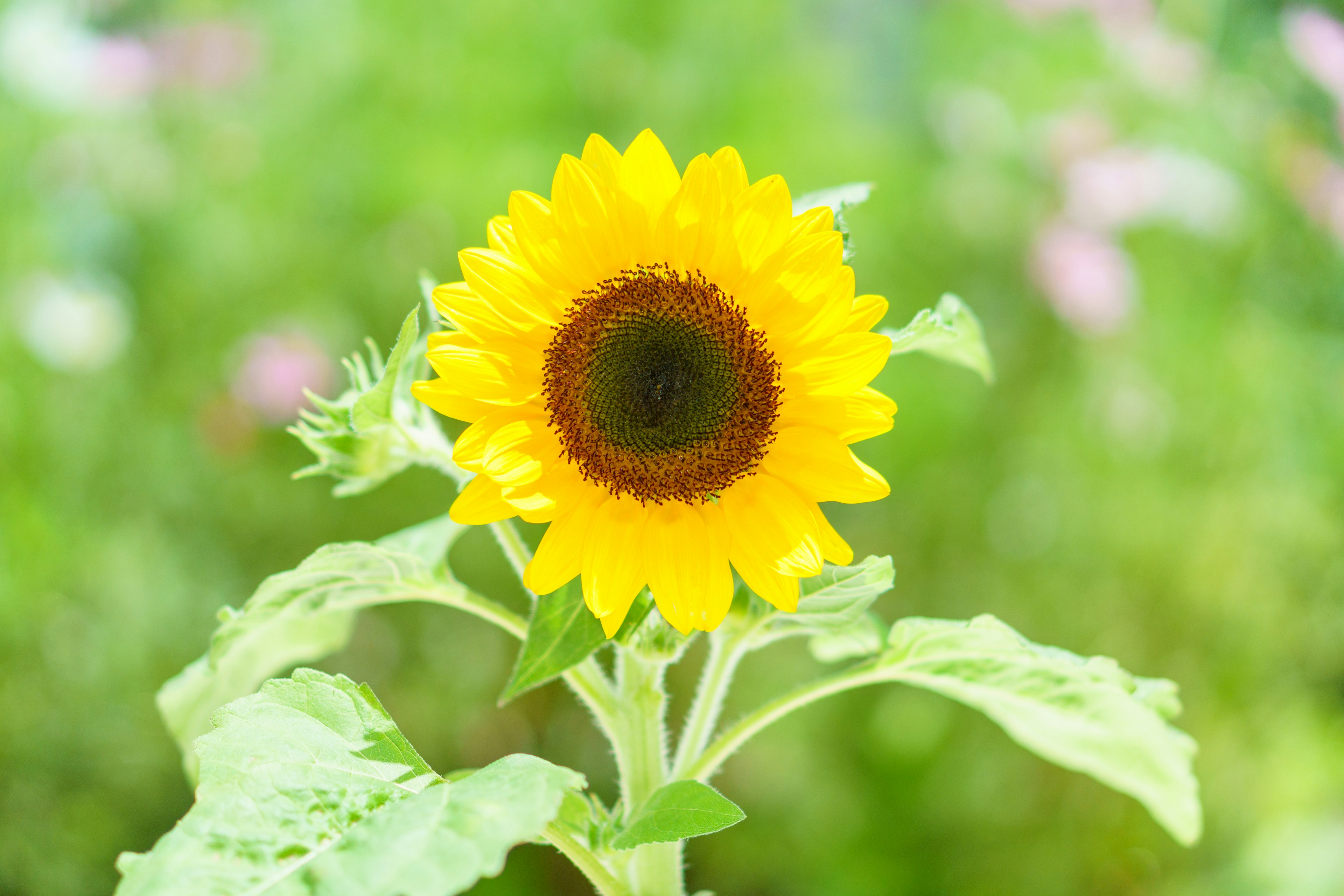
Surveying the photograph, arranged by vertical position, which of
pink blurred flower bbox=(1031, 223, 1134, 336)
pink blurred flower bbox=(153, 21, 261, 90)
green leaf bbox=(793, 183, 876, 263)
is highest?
pink blurred flower bbox=(153, 21, 261, 90)

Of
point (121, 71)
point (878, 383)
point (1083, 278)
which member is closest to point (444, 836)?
point (878, 383)

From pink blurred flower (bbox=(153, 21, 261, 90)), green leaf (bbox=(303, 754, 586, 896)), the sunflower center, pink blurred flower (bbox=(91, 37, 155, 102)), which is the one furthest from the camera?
pink blurred flower (bbox=(153, 21, 261, 90))

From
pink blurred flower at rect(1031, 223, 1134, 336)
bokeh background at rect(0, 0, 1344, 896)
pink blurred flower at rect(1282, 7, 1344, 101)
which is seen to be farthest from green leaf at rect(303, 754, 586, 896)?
pink blurred flower at rect(1282, 7, 1344, 101)

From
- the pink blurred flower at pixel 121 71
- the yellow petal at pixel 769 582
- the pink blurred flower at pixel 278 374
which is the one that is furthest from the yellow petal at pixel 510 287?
the pink blurred flower at pixel 121 71

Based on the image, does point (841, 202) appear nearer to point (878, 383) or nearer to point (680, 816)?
point (680, 816)

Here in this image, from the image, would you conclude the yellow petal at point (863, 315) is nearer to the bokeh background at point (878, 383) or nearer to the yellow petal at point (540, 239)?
the yellow petal at point (540, 239)

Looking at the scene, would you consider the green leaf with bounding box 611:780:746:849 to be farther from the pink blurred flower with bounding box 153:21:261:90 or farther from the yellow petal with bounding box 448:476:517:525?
the pink blurred flower with bounding box 153:21:261:90
